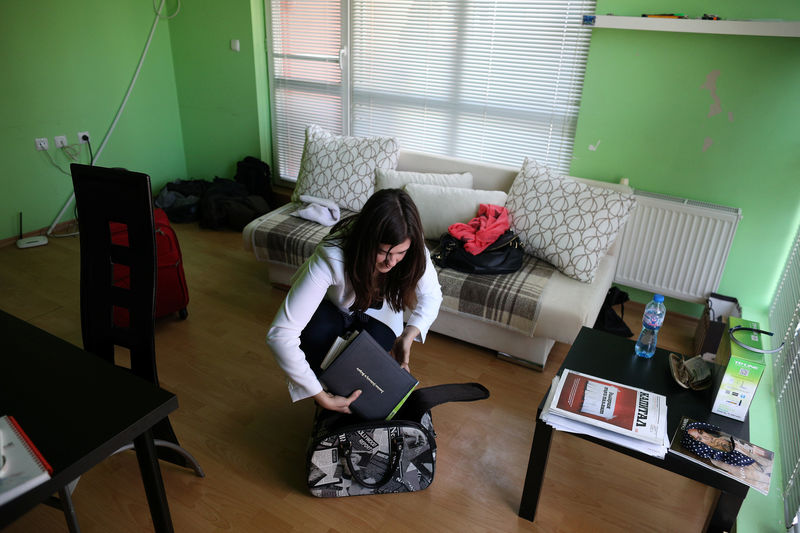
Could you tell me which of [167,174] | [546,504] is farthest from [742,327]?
[167,174]

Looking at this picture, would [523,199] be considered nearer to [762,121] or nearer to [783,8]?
Result: [762,121]

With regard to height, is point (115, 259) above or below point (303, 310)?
above

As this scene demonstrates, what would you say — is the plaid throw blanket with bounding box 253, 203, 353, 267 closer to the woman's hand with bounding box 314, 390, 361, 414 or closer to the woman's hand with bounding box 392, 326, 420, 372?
the woman's hand with bounding box 392, 326, 420, 372

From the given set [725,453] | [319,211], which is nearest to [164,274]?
[319,211]

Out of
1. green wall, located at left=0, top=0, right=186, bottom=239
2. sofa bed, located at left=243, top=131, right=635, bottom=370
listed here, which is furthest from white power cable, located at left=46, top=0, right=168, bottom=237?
sofa bed, located at left=243, top=131, right=635, bottom=370

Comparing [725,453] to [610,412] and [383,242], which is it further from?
[383,242]

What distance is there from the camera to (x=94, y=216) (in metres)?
1.55

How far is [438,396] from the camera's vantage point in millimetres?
1781

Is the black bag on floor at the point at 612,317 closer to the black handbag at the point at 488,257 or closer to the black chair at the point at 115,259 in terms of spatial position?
the black handbag at the point at 488,257

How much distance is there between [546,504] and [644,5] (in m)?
2.32

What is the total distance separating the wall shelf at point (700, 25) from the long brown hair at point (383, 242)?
1.78 meters

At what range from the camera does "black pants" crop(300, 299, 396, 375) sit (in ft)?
5.98

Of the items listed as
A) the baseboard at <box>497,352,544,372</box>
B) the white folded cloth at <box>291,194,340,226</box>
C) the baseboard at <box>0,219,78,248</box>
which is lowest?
the baseboard at <box>497,352,544,372</box>

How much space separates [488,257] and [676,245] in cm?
106
